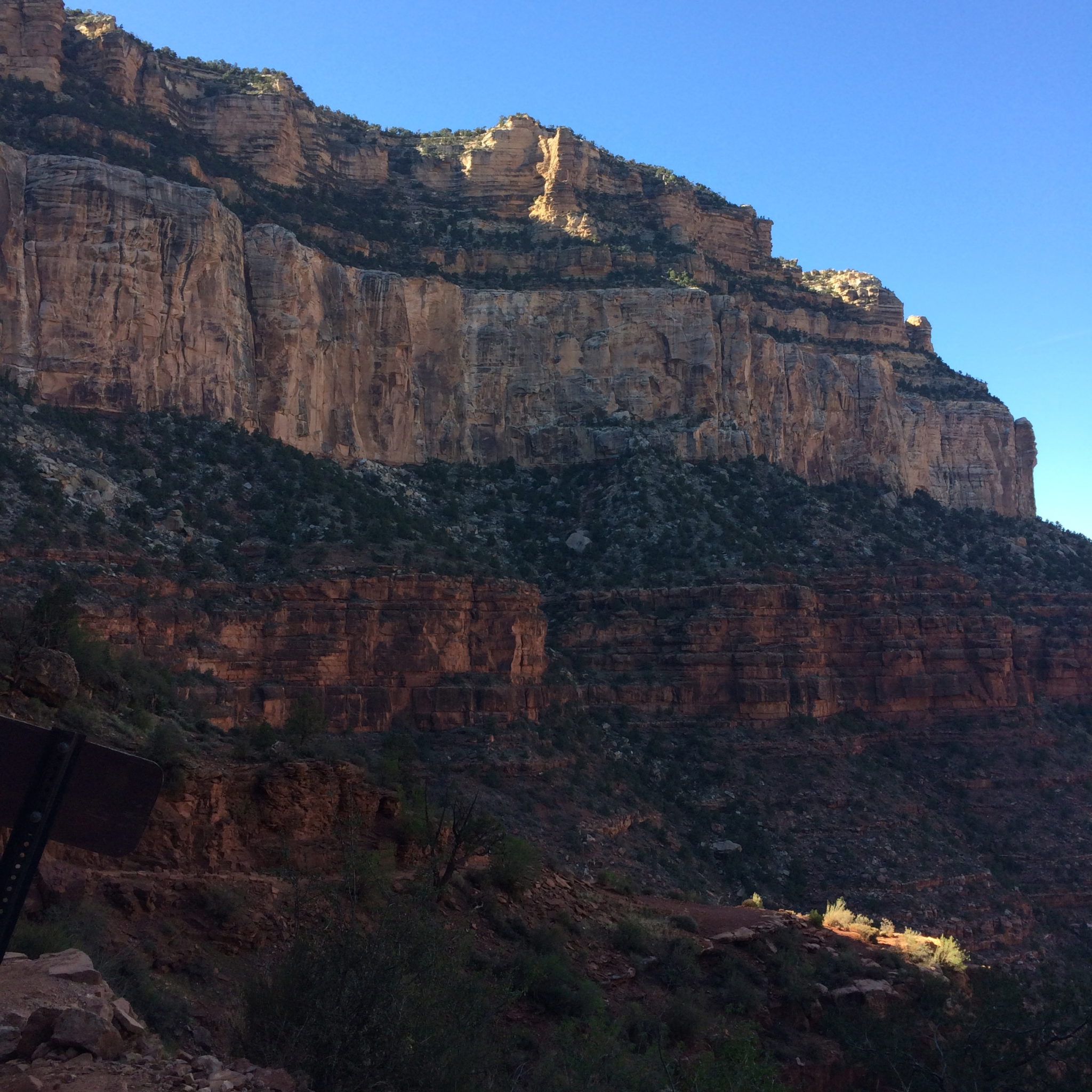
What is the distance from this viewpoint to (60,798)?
Answer: 5.39 metres

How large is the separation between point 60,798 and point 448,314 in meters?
68.0

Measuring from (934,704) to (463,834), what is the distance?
49.2 m

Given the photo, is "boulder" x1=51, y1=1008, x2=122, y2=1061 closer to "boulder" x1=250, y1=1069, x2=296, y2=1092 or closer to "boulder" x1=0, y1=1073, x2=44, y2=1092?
"boulder" x1=0, y1=1073, x2=44, y2=1092

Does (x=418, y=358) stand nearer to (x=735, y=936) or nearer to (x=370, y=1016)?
(x=735, y=936)

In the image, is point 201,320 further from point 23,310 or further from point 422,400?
point 422,400

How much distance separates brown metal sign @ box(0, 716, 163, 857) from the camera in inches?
213

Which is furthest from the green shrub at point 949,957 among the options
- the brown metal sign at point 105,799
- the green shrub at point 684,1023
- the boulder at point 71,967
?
the brown metal sign at point 105,799

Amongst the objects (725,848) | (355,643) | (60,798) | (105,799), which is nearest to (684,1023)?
(105,799)

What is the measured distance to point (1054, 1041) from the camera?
1670 centimetres

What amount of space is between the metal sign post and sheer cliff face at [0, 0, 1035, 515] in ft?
159

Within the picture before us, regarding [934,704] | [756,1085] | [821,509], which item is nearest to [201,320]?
[821,509]

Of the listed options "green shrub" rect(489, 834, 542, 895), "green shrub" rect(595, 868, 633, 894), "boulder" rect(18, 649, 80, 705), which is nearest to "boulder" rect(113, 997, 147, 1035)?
"boulder" rect(18, 649, 80, 705)

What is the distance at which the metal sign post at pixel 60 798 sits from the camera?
524cm

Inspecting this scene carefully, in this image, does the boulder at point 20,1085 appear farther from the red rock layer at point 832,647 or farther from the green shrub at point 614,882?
the red rock layer at point 832,647
